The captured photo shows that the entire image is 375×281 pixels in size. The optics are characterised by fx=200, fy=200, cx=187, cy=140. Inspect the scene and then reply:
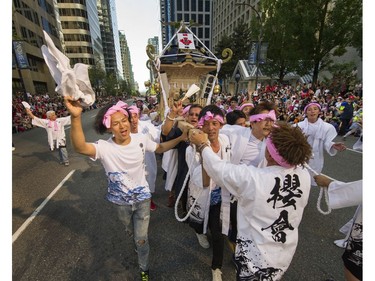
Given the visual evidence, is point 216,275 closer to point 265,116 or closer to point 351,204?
point 351,204

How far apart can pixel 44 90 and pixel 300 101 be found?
4083 cm

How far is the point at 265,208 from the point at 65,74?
182 cm

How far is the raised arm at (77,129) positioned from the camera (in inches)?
63.9

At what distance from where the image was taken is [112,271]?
2662mm

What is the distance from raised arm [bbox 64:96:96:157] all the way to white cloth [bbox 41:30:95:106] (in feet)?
0.22

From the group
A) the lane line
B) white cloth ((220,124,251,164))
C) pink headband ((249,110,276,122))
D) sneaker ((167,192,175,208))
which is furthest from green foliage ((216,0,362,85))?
the lane line

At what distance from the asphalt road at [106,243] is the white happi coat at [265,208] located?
1.14 m

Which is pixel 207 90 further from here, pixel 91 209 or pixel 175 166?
pixel 91 209

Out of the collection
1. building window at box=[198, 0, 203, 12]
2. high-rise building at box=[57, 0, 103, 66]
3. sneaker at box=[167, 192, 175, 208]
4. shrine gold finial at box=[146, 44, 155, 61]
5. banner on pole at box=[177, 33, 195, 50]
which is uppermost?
building window at box=[198, 0, 203, 12]

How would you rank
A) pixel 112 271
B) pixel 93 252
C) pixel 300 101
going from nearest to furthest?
pixel 112 271 → pixel 93 252 → pixel 300 101

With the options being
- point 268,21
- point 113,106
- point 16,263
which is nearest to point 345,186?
point 113,106

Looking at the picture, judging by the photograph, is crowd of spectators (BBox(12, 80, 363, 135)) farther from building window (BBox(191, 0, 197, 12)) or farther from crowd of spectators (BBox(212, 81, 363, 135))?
building window (BBox(191, 0, 197, 12))

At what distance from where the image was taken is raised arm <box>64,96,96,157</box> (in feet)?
5.32

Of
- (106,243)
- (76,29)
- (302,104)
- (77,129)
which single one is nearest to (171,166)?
(106,243)
